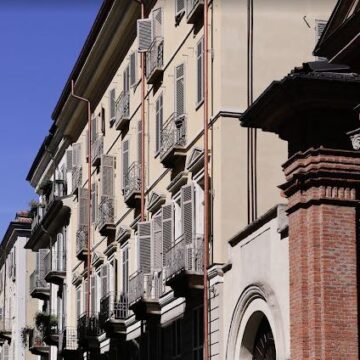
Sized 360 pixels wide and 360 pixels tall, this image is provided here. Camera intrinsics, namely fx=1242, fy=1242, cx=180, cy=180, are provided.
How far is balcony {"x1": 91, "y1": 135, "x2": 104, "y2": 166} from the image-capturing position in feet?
146

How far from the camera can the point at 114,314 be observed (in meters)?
39.1

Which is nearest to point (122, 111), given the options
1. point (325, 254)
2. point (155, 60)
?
point (155, 60)

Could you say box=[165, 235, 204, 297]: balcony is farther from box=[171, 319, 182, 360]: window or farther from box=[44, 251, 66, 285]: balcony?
box=[44, 251, 66, 285]: balcony

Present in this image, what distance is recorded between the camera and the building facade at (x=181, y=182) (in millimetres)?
26641

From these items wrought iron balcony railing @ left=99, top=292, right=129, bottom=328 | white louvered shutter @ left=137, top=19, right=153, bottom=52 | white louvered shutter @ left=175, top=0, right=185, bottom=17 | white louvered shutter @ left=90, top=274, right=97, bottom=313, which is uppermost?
white louvered shutter @ left=137, top=19, right=153, bottom=52

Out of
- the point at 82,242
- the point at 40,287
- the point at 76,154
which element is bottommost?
the point at 82,242

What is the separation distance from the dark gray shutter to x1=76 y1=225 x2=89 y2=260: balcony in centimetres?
1543

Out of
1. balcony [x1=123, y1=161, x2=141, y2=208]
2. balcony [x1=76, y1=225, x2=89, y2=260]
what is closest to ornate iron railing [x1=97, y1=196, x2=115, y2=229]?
balcony [x1=123, y1=161, x2=141, y2=208]

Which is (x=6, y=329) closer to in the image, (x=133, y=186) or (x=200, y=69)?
(x=133, y=186)

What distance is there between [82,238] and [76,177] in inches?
169

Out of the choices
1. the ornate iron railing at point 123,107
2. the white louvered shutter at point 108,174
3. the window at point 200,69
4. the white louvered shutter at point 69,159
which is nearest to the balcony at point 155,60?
the window at point 200,69

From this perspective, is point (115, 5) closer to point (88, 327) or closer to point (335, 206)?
point (88, 327)

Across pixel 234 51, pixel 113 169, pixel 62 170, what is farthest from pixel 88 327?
pixel 234 51

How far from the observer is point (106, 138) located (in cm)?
4406
